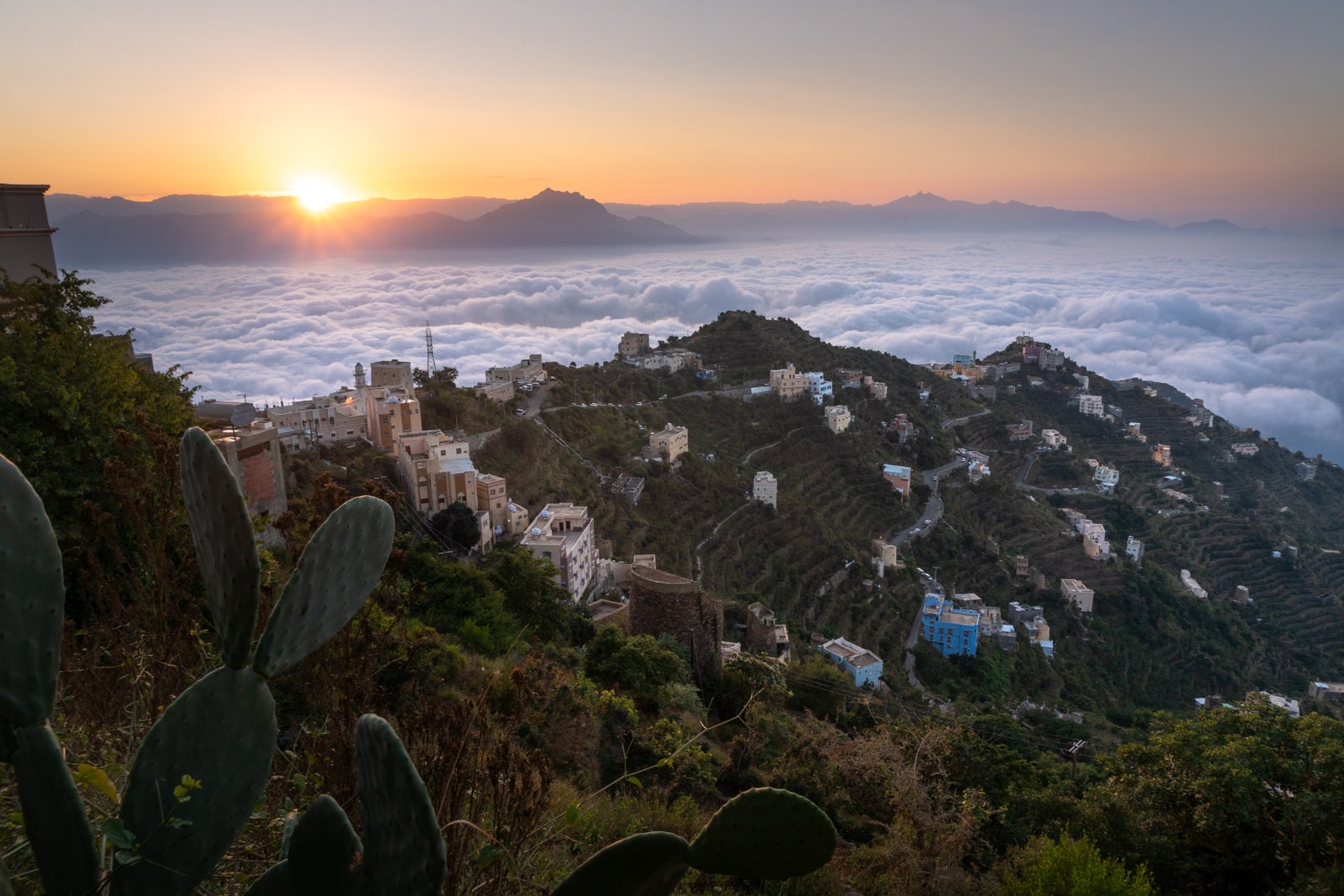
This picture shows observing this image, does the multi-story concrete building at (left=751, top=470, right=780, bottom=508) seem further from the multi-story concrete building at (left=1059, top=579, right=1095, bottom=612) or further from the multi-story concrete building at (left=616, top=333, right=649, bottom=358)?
the multi-story concrete building at (left=616, top=333, right=649, bottom=358)

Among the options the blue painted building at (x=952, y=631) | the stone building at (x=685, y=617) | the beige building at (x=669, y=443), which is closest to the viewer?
the stone building at (x=685, y=617)

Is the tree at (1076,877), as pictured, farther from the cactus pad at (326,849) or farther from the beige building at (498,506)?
the beige building at (498,506)

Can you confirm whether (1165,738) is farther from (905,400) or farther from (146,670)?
(905,400)

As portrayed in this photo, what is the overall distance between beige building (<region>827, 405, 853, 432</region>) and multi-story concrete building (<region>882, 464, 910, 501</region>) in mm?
3401

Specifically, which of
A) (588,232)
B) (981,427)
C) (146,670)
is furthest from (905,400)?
(588,232)

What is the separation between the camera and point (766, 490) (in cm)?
2364

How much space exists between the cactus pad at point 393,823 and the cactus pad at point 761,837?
1.55 feet

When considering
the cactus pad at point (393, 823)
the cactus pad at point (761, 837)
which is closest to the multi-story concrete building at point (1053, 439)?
the cactus pad at point (761, 837)

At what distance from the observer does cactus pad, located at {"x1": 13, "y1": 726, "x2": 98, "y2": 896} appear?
117cm

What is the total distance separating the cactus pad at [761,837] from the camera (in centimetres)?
129

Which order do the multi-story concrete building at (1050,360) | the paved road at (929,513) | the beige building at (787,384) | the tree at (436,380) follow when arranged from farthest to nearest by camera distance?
the multi-story concrete building at (1050,360) < the beige building at (787,384) < the paved road at (929,513) < the tree at (436,380)

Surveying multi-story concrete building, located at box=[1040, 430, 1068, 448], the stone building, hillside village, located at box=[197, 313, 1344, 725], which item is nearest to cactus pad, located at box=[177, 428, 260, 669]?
hillside village, located at box=[197, 313, 1344, 725]

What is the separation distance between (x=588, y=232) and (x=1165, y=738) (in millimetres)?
107483

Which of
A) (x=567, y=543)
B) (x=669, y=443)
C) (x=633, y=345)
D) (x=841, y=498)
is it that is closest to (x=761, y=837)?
(x=567, y=543)
